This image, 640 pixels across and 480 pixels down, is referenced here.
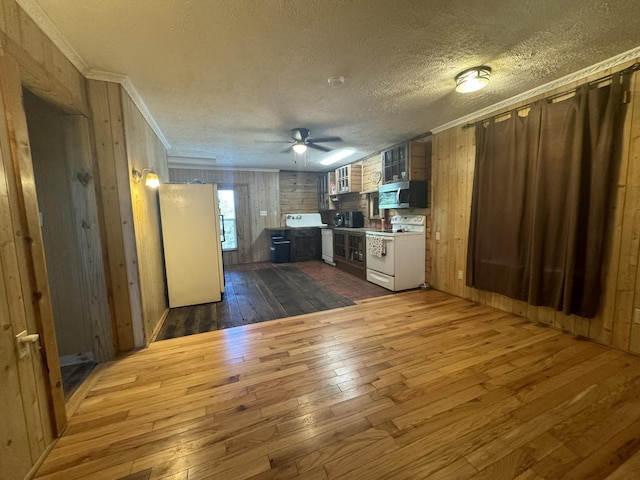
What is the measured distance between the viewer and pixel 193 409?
167cm

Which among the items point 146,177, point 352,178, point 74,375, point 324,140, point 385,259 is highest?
point 324,140

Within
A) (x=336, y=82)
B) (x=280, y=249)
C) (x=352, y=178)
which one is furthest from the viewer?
(x=280, y=249)

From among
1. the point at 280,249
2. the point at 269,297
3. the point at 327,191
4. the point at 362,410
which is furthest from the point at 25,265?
the point at 327,191

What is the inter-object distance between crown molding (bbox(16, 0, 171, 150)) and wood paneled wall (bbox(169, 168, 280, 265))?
3.59 meters

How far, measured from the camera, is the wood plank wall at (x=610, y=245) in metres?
2.11

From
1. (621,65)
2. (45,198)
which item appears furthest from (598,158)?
(45,198)

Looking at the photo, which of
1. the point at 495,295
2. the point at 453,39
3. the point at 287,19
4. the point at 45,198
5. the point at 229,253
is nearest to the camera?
the point at 287,19

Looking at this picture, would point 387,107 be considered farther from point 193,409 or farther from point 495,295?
point 193,409

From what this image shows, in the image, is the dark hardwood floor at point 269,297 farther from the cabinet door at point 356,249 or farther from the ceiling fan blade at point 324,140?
the ceiling fan blade at point 324,140

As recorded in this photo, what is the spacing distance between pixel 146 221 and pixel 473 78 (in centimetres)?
353

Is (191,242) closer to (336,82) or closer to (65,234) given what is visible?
(65,234)

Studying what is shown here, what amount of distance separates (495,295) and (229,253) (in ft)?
18.7

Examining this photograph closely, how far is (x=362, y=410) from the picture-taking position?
5.32ft

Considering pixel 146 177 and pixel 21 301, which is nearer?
pixel 21 301
